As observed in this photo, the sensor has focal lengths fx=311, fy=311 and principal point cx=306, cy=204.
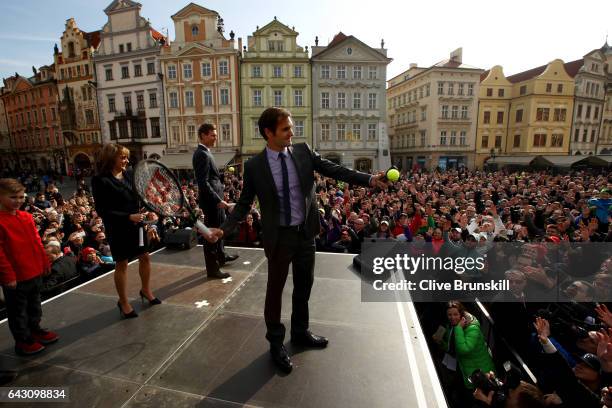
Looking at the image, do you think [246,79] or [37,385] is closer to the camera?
[37,385]

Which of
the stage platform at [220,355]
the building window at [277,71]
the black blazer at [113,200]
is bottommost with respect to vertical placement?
the stage platform at [220,355]

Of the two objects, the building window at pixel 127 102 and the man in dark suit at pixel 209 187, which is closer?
the man in dark suit at pixel 209 187

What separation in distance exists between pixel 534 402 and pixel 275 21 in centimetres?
3347

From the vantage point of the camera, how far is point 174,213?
3.32 meters

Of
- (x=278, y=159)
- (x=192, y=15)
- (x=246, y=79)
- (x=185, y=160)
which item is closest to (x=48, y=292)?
(x=278, y=159)

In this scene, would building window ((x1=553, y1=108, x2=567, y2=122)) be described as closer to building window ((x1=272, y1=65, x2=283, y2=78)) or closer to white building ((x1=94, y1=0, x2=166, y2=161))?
building window ((x1=272, y1=65, x2=283, y2=78))

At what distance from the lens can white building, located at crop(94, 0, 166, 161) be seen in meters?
31.1

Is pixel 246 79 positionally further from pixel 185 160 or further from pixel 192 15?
pixel 185 160

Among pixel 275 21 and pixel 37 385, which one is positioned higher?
pixel 275 21

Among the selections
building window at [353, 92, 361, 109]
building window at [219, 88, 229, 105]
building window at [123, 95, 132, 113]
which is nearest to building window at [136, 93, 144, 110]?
building window at [123, 95, 132, 113]

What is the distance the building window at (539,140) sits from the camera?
38181 millimetres

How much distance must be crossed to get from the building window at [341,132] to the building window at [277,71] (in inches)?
303

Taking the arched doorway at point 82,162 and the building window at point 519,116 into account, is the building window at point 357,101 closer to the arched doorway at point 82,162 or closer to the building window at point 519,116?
the building window at point 519,116

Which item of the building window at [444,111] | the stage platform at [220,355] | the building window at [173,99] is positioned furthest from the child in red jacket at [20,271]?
the building window at [444,111]
